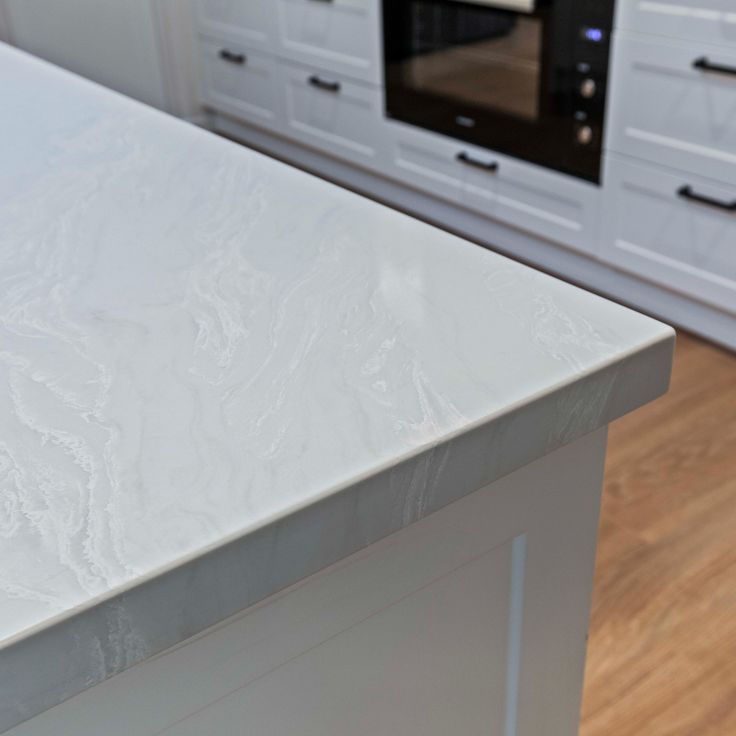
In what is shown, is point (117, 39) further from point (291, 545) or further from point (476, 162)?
point (291, 545)

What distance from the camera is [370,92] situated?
2.80 meters

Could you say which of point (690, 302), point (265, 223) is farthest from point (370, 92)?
point (265, 223)

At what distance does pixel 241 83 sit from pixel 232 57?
0.29 feet

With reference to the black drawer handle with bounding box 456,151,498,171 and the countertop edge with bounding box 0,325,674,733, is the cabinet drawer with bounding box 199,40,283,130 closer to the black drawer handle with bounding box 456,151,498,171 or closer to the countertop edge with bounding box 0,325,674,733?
the black drawer handle with bounding box 456,151,498,171

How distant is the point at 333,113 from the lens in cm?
297

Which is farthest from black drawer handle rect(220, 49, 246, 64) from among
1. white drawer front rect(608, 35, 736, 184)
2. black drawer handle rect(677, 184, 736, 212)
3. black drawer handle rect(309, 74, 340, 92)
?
black drawer handle rect(677, 184, 736, 212)

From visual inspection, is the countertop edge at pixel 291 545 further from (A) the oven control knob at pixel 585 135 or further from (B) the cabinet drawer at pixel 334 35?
(B) the cabinet drawer at pixel 334 35

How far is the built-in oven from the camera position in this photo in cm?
217

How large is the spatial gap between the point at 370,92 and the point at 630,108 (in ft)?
2.97

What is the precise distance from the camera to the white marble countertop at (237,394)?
407 millimetres

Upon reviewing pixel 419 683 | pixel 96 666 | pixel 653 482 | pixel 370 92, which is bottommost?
pixel 653 482

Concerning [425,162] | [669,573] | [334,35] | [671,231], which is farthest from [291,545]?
[334,35]

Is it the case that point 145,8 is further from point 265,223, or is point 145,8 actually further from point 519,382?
point 519,382

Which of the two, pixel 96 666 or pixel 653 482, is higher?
pixel 96 666
